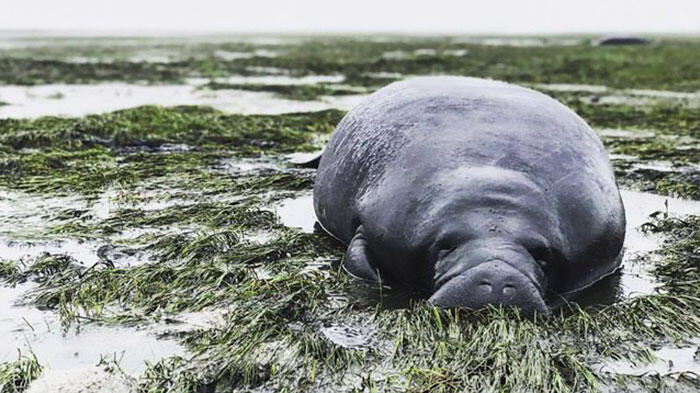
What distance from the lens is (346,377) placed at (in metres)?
3.81

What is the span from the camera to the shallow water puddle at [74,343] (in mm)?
4035

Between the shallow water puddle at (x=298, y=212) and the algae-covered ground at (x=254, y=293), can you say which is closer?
the algae-covered ground at (x=254, y=293)

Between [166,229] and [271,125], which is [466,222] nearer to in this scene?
[166,229]

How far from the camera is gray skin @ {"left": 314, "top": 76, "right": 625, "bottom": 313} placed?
444 cm

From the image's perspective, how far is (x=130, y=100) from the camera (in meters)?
18.6

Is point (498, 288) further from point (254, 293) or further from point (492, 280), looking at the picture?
point (254, 293)

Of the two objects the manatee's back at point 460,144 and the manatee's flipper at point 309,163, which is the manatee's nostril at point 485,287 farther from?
the manatee's flipper at point 309,163

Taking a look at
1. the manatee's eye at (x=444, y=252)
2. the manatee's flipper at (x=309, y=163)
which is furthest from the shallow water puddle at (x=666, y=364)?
the manatee's flipper at (x=309, y=163)

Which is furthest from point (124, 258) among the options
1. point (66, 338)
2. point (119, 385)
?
point (119, 385)

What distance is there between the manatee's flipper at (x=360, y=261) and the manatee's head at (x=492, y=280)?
71 centimetres

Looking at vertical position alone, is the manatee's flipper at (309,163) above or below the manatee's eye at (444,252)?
below

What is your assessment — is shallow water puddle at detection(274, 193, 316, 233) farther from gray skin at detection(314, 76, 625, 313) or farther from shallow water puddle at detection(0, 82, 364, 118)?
shallow water puddle at detection(0, 82, 364, 118)

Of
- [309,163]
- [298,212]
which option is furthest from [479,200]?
[309,163]

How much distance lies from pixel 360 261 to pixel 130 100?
573 inches
